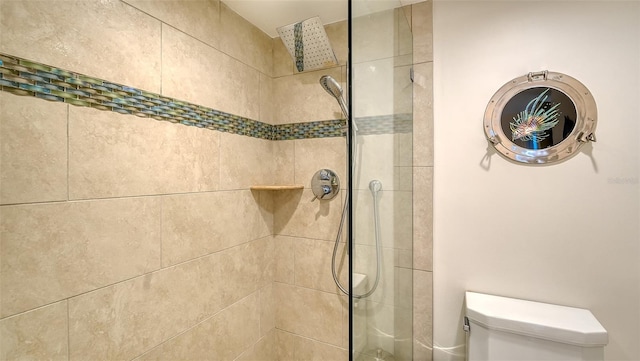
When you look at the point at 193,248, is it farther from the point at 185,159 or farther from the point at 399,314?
the point at 399,314

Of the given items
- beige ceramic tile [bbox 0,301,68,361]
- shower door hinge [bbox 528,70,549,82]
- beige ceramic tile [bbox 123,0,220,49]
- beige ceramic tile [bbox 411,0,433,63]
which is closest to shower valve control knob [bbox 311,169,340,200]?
beige ceramic tile [bbox 411,0,433,63]

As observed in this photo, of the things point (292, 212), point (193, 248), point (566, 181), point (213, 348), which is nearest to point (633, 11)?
point (566, 181)

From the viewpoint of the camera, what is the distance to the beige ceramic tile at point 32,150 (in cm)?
71

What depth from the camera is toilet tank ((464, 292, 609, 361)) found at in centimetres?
99

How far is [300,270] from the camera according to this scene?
1.68 meters

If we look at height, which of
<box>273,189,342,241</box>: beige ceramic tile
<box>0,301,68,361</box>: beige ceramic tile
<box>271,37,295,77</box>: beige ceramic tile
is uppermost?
<box>271,37,295,77</box>: beige ceramic tile

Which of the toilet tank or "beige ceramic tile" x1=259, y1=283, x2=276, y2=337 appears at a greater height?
the toilet tank

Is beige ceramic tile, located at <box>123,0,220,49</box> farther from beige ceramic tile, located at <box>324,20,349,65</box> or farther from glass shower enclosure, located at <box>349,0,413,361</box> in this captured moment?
glass shower enclosure, located at <box>349,0,413,361</box>

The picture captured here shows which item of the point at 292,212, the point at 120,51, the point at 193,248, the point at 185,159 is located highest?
the point at 120,51

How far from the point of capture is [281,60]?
1733mm

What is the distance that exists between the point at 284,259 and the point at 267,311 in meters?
0.34

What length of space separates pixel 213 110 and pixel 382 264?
1059mm

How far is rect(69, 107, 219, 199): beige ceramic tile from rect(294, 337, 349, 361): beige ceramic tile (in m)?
→ 1.13

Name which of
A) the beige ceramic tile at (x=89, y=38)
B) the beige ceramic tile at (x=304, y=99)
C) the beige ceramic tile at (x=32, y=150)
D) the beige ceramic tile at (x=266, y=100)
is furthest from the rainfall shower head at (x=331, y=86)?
the beige ceramic tile at (x=32, y=150)
